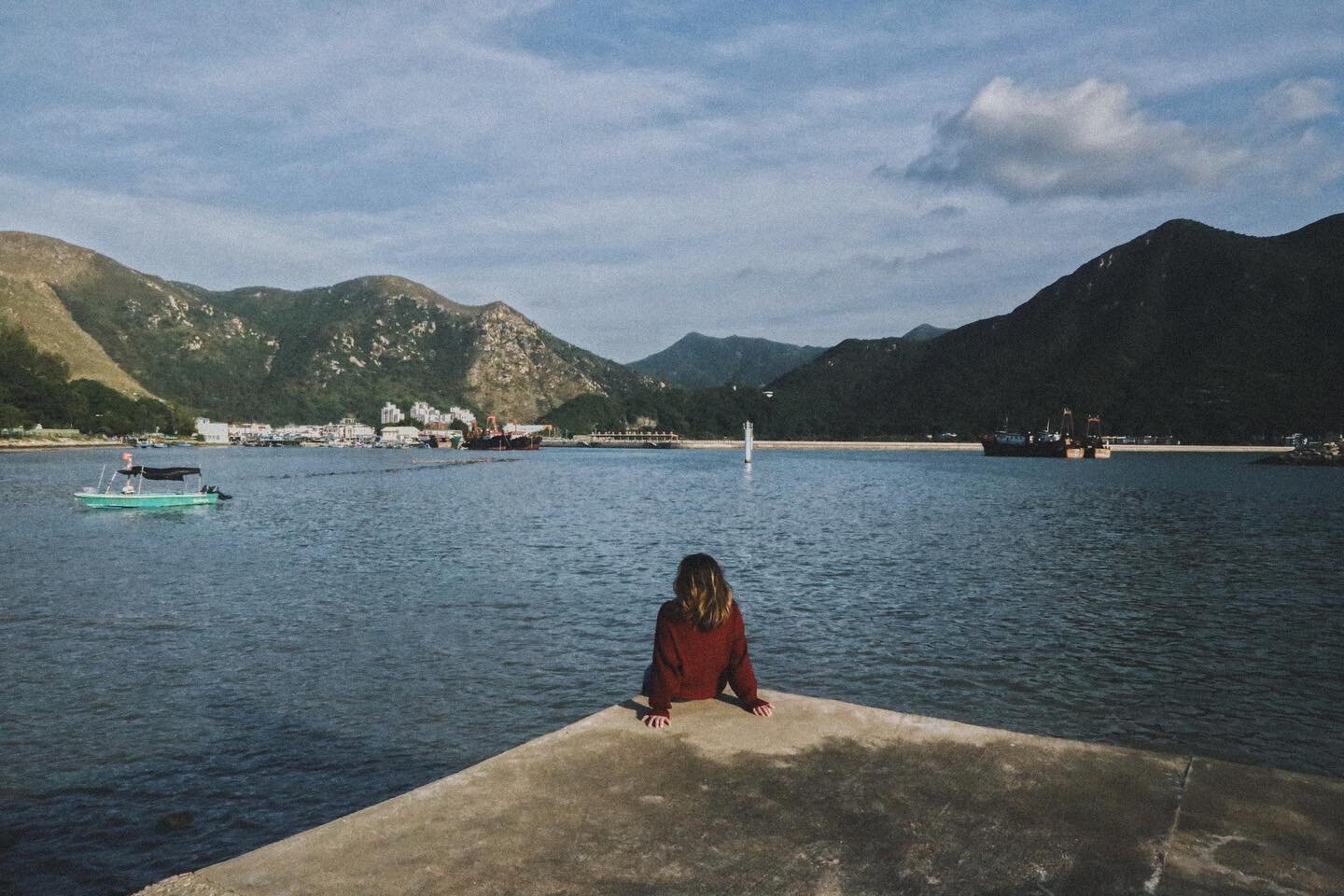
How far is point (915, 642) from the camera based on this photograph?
70.2 feet

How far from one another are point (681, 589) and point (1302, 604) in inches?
1073

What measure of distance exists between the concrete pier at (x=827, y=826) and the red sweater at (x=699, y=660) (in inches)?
36.2

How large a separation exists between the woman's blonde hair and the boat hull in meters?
65.5

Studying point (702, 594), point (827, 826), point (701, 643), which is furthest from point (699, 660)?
point (827, 826)

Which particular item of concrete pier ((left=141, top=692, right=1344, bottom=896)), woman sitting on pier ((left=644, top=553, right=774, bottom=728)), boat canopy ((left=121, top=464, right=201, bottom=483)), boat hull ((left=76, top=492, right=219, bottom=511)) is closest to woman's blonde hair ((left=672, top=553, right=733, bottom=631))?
woman sitting on pier ((left=644, top=553, right=774, bottom=728))

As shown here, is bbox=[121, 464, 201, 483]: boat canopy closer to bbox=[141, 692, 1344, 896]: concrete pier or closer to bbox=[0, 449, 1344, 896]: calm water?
bbox=[0, 449, 1344, 896]: calm water

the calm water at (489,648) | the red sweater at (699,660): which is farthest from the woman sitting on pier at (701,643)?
the calm water at (489,648)

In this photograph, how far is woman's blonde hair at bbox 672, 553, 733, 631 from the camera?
348 inches

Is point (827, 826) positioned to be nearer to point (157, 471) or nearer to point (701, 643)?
point (701, 643)

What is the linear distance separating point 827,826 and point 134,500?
6892 cm

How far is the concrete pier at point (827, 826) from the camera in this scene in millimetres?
5379

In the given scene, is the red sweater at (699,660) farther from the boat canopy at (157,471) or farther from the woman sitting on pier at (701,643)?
the boat canopy at (157,471)

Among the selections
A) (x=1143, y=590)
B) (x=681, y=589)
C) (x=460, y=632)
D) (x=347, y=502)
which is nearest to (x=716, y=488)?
(x=347, y=502)

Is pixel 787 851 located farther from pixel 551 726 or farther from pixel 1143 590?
pixel 1143 590
